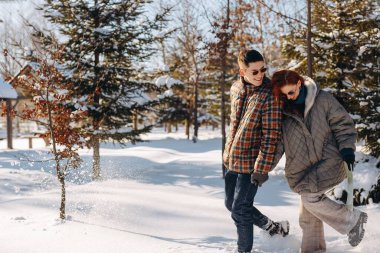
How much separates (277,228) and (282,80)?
1.61 meters

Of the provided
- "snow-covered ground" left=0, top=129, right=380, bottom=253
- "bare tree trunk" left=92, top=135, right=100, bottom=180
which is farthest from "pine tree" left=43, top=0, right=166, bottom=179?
"snow-covered ground" left=0, top=129, right=380, bottom=253

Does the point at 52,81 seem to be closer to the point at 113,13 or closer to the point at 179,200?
the point at 179,200

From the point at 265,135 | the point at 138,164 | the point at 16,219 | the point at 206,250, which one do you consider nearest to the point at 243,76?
the point at 265,135

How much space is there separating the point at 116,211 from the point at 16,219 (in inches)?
51.8

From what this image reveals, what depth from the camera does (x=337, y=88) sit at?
8.94m

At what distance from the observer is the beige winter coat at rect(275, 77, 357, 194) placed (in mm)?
3438

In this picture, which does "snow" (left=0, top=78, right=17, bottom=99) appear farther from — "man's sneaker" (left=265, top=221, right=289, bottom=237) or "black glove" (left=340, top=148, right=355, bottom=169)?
"black glove" (left=340, top=148, right=355, bottom=169)

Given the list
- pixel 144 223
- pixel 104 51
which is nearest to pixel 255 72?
pixel 144 223

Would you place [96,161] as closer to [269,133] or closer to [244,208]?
[244,208]

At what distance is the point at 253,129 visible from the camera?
11.8 feet

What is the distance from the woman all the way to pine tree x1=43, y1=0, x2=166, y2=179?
24.9ft

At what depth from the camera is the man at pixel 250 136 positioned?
3.50 meters

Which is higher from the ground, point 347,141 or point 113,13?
point 113,13

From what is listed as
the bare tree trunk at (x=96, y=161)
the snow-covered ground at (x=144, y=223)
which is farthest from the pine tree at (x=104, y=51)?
the snow-covered ground at (x=144, y=223)
